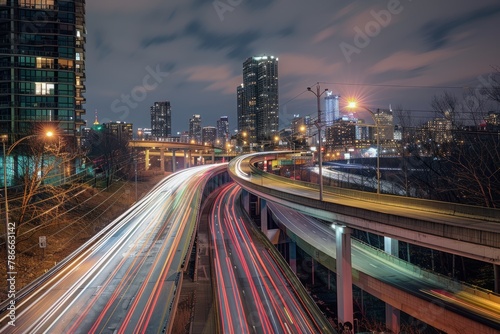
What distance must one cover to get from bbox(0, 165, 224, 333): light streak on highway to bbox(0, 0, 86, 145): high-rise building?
35659mm

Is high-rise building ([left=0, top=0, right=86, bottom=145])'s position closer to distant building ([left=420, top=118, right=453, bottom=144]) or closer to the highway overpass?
the highway overpass

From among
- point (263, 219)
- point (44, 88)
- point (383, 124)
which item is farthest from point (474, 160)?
point (44, 88)

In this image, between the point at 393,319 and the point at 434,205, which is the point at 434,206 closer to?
the point at 434,205

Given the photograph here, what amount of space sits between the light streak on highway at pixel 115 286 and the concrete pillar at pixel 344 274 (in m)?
11.6

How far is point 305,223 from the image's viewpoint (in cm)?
4734

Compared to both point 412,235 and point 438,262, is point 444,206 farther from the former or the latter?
point 438,262

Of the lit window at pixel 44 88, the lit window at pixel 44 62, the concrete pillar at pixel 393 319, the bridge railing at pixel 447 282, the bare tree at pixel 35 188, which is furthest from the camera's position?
the lit window at pixel 44 62

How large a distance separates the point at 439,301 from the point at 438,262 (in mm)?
18828

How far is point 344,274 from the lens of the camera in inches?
952

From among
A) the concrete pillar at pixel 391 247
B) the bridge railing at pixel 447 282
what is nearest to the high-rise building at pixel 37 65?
the concrete pillar at pixel 391 247

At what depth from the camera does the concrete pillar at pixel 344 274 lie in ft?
78.5

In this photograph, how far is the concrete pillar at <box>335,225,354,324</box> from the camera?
23922 millimetres

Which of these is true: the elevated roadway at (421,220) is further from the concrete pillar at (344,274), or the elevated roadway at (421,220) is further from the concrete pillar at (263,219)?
the concrete pillar at (263,219)

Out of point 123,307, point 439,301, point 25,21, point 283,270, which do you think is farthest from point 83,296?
point 25,21
